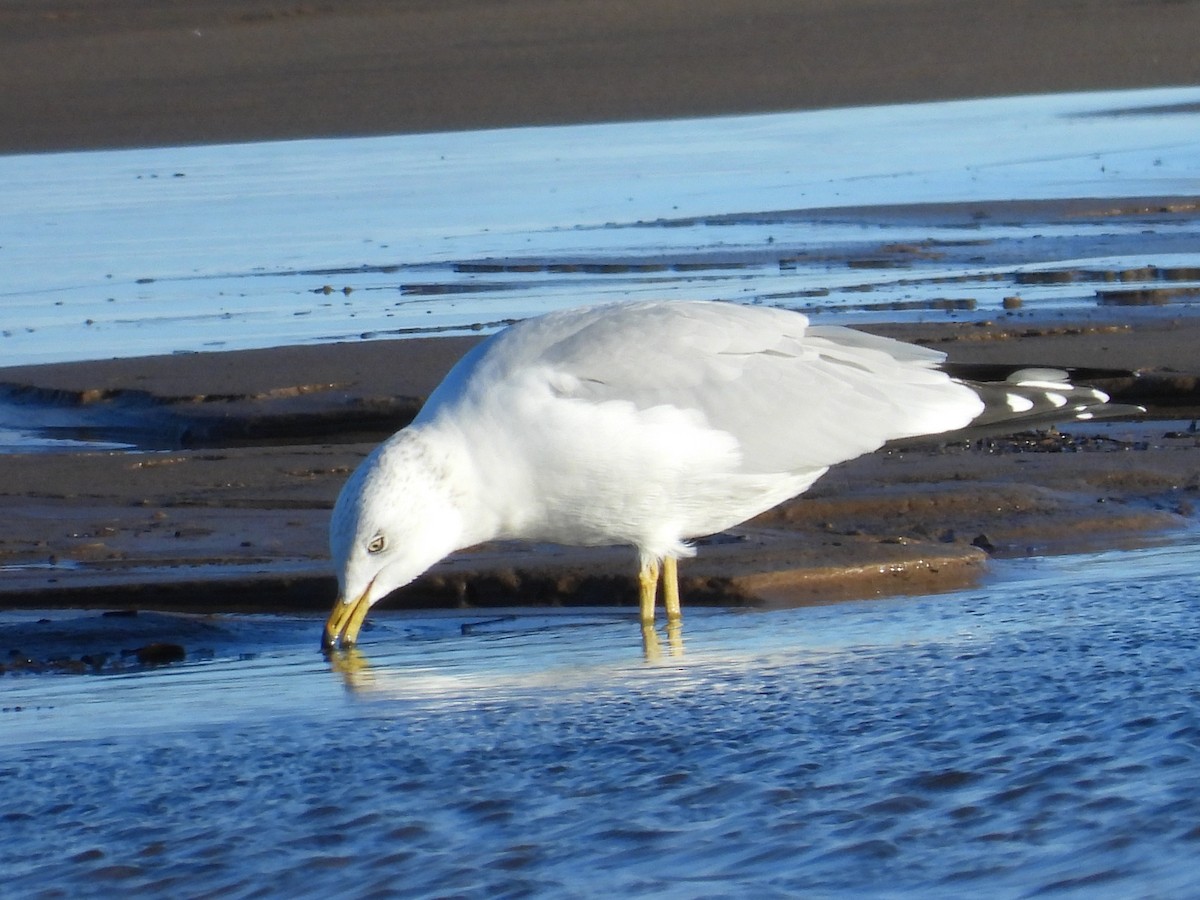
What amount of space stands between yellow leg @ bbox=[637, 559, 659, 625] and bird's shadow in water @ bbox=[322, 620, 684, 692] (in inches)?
4.6

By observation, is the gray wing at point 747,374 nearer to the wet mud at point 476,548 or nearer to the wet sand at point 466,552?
the wet mud at point 476,548

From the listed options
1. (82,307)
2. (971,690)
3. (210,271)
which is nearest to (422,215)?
(210,271)

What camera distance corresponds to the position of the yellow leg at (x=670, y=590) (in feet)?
19.7

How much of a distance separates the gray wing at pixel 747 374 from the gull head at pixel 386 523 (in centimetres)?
27

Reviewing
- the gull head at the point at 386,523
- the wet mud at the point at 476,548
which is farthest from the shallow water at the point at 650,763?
the wet mud at the point at 476,548

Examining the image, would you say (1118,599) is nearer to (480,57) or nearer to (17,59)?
(480,57)

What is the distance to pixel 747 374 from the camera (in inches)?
242

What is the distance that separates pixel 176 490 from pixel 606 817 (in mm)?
3533

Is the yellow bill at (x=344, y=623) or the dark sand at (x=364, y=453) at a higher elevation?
the dark sand at (x=364, y=453)

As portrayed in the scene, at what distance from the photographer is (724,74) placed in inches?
874

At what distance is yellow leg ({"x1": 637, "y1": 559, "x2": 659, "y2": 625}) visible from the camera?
19.5 ft

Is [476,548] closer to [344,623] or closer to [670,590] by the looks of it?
[670,590]

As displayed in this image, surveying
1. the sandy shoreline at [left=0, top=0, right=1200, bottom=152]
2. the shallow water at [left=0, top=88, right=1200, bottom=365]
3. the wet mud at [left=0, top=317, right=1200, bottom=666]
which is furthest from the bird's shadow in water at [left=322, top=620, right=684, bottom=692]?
the sandy shoreline at [left=0, top=0, right=1200, bottom=152]

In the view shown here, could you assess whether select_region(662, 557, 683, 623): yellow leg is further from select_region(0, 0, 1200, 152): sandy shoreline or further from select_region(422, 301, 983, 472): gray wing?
select_region(0, 0, 1200, 152): sandy shoreline
